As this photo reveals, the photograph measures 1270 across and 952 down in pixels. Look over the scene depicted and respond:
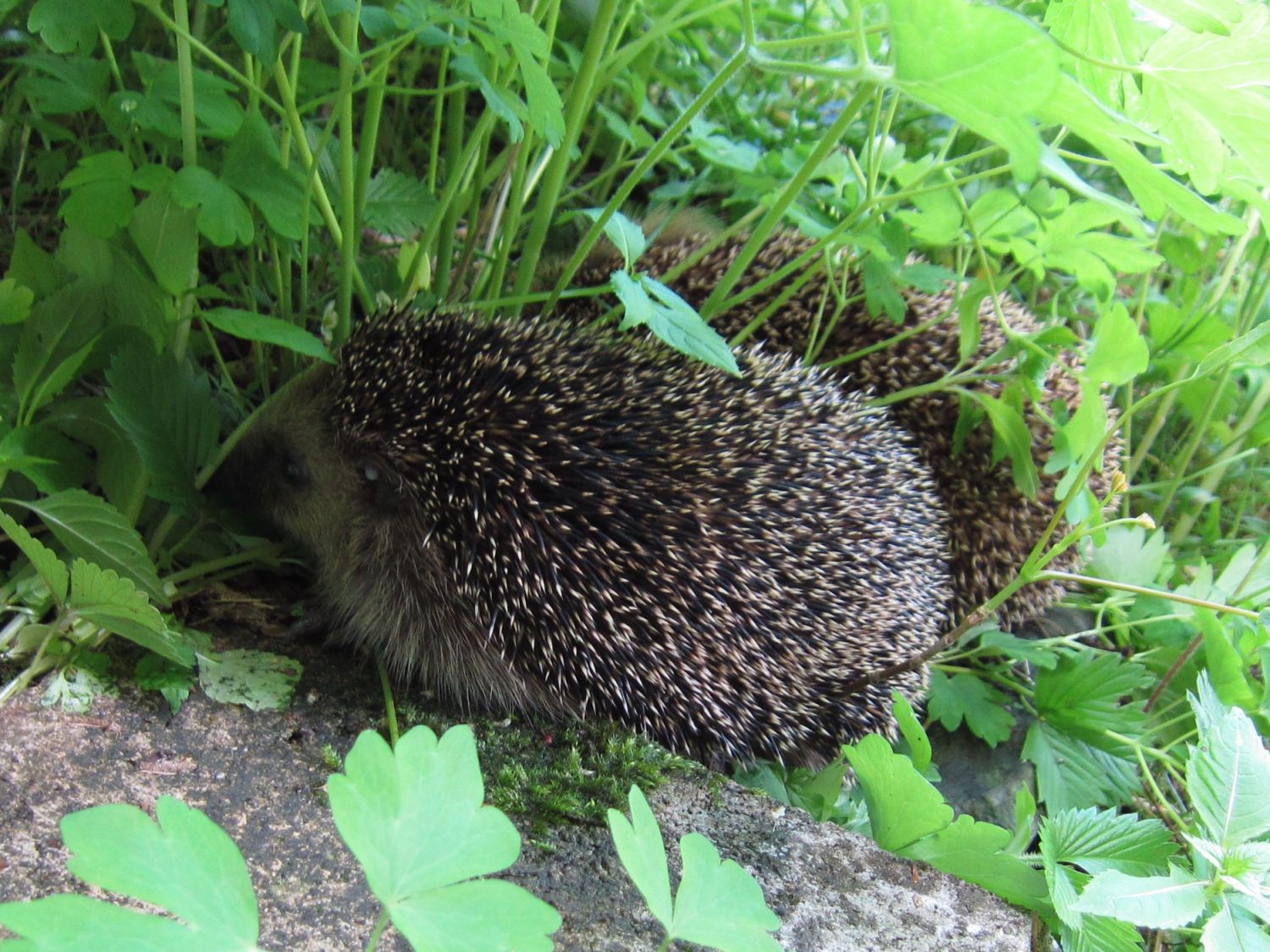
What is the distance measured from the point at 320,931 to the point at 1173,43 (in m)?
2.33

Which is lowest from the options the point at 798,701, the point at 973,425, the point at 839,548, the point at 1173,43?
the point at 798,701

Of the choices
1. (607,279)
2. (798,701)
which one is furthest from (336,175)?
(798,701)

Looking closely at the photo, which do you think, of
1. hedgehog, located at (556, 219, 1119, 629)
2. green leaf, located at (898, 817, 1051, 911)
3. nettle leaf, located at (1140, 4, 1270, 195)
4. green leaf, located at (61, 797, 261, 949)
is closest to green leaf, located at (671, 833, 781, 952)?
green leaf, located at (61, 797, 261, 949)

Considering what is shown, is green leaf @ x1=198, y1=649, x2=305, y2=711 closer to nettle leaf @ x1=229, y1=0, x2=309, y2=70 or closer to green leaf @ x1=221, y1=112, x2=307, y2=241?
green leaf @ x1=221, y1=112, x2=307, y2=241

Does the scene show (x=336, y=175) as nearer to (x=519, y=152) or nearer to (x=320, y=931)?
(x=519, y=152)

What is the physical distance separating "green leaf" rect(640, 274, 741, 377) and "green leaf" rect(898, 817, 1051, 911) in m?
1.19

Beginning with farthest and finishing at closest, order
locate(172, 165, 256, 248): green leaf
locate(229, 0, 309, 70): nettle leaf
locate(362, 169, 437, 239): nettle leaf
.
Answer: locate(362, 169, 437, 239): nettle leaf
locate(172, 165, 256, 248): green leaf
locate(229, 0, 309, 70): nettle leaf

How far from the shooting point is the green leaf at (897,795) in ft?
7.27

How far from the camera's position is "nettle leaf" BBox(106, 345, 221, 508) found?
2.39 m

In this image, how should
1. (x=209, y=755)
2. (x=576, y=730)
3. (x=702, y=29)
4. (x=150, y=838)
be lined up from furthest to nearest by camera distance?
(x=702, y=29) < (x=576, y=730) < (x=209, y=755) < (x=150, y=838)

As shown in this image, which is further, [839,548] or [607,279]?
[607,279]

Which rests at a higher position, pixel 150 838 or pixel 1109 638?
pixel 150 838

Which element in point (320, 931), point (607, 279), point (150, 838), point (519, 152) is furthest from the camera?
point (607, 279)

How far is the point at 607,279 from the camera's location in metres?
3.88
